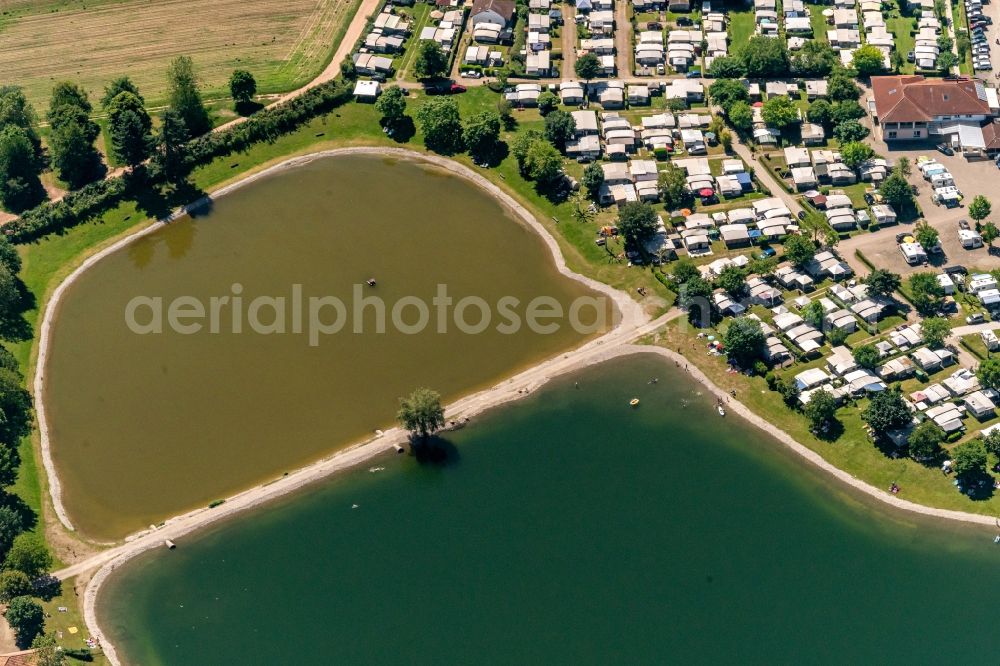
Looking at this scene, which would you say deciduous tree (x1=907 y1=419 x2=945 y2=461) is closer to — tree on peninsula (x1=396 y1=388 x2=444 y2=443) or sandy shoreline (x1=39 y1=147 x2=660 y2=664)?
sandy shoreline (x1=39 y1=147 x2=660 y2=664)

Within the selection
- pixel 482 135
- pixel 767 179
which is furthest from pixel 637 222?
pixel 482 135

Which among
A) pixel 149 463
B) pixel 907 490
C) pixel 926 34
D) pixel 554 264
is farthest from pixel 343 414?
pixel 926 34

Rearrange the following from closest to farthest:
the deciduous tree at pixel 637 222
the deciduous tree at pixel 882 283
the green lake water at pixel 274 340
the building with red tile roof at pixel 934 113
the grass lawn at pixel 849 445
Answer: the grass lawn at pixel 849 445 → the green lake water at pixel 274 340 → the deciduous tree at pixel 882 283 → the deciduous tree at pixel 637 222 → the building with red tile roof at pixel 934 113

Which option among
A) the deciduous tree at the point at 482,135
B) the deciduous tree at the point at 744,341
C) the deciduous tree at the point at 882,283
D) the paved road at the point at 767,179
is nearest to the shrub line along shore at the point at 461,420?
the deciduous tree at the point at 744,341

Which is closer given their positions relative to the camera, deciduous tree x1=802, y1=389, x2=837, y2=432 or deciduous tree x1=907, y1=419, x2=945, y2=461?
deciduous tree x1=907, y1=419, x2=945, y2=461

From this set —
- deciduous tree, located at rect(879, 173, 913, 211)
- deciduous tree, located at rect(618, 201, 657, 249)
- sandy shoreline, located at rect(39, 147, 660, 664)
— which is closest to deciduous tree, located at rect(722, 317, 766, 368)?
sandy shoreline, located at rect(39, 147, 660, 664)

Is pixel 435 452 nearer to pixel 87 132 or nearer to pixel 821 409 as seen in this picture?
pixel 821 409

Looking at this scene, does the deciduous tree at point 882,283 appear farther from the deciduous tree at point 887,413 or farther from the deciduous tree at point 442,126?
the deciduous tree at point 442,126
